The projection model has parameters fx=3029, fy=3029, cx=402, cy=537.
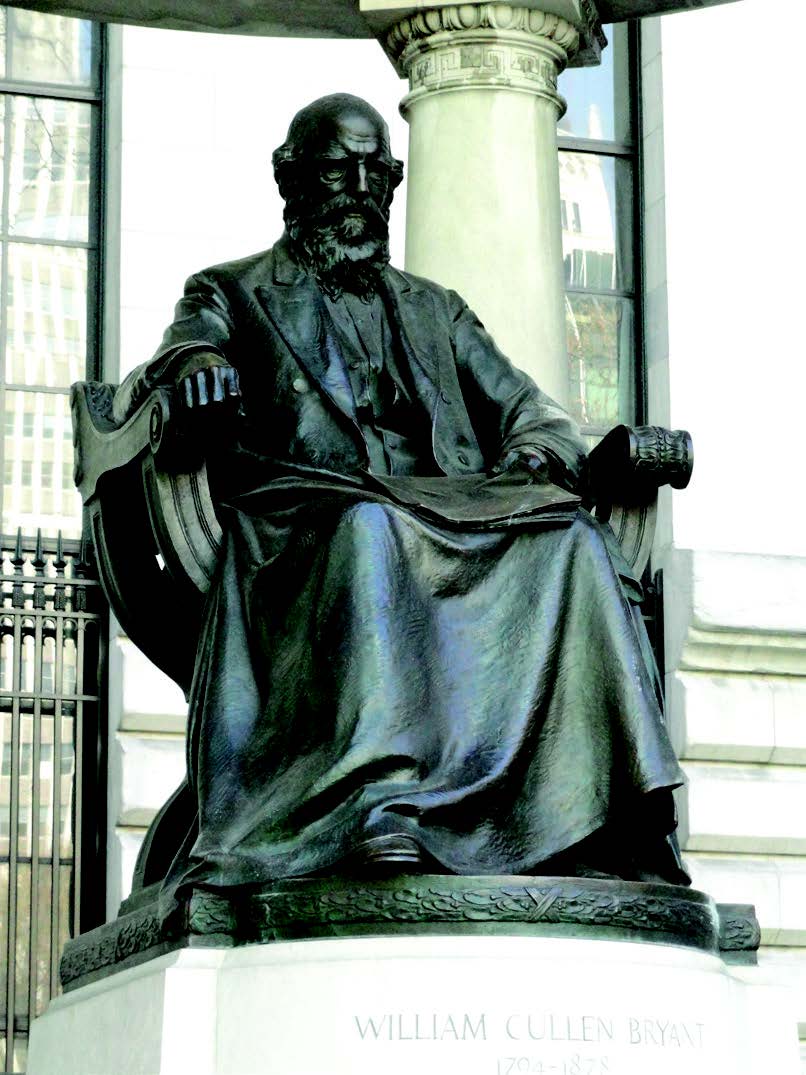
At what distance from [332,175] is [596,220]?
653cm

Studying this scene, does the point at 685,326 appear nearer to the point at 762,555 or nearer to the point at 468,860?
the point at 762,555

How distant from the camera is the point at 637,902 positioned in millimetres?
6215

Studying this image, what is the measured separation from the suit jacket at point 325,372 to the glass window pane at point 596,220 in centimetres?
604

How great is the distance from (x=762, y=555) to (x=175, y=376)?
19.9 feet

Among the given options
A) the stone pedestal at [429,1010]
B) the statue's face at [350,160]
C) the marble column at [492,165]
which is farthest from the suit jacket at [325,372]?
the marble column at [492,165]

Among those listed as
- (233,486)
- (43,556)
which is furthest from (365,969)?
(43,556)

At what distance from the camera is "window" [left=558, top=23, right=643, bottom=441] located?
13500 millimetres

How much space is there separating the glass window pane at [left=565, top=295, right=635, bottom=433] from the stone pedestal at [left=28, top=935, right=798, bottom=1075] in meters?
7.34

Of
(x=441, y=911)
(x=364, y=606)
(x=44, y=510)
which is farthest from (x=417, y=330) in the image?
(x=44, y=510)

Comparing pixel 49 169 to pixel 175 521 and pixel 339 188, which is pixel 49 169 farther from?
pixel 175 521

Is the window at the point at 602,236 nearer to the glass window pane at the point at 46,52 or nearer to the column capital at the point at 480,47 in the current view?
the glass window pane at the point at 46,52

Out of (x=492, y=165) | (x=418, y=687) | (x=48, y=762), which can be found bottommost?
(x=48, y=762)

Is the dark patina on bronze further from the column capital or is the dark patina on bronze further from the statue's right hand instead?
the column capital

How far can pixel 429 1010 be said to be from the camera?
234 inches
